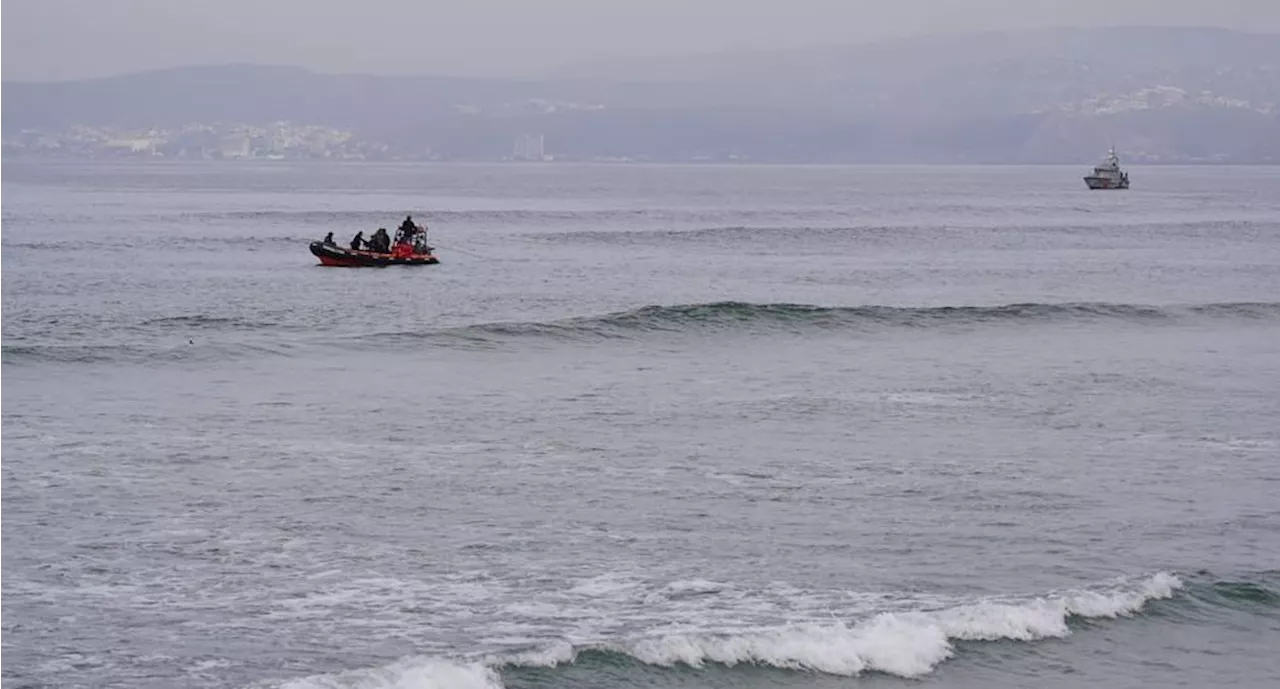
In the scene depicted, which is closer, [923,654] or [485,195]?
[923,654]

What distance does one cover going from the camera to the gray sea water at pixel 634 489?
609 inches

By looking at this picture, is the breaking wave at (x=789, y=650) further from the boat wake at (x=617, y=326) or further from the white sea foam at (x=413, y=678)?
the boat wake at (x=617, y=326)

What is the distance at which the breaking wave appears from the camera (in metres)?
14.6

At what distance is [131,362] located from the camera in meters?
33.8

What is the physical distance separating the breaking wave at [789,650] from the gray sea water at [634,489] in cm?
4

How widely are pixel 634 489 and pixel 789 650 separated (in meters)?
6.61

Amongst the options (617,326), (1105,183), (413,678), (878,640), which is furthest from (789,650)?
(1105,183)

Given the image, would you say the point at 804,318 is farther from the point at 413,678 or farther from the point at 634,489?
the point at 413,678

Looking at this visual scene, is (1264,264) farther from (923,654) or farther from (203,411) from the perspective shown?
(923,654)

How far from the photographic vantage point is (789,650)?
50.4ft

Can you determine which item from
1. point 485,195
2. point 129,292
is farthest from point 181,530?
point 485,195

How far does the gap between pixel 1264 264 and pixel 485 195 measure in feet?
314

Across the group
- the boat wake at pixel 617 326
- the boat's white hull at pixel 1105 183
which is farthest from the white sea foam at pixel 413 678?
the boat's white hull at pixel 1105 183

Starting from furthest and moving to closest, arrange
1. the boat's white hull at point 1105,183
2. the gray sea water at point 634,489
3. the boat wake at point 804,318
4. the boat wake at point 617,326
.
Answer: the boat's white hull at point 1105,183
the boat wake at point 804,318
the boat wake at point 617,326
the gray sea water at point 634,489
